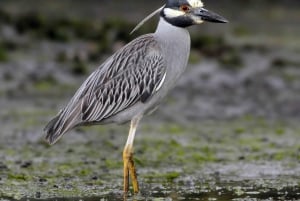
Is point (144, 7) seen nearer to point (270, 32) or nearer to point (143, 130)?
point (270, 32)

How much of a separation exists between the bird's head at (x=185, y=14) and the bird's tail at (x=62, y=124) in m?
1.30

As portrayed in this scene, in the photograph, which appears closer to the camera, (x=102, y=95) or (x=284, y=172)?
(x=102, y=95)

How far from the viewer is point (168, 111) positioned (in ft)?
46.2

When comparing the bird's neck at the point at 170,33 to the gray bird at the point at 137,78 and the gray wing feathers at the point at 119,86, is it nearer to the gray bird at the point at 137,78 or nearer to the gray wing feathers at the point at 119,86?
the gray bird at the point at 137,78

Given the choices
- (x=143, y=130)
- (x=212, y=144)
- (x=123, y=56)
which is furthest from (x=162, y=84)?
(x=143, y=130)

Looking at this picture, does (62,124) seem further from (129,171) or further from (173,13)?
(173,13)

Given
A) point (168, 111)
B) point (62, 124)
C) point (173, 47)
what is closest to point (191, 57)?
point (168, 111)

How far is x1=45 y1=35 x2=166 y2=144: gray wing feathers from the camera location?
368 inches

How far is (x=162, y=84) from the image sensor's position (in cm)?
938

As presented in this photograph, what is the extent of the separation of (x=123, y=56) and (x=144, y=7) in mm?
12287

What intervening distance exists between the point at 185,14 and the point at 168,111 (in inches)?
183

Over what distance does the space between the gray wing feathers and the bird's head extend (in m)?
0.29

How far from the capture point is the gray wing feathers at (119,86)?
9.34 metres

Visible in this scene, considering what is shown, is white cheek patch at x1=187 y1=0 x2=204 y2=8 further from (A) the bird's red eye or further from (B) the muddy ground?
(B) the muddy ground
